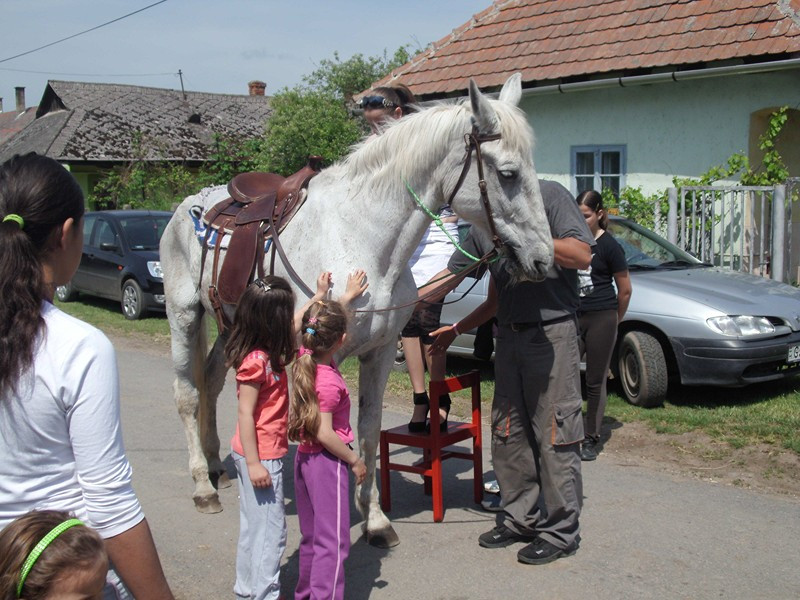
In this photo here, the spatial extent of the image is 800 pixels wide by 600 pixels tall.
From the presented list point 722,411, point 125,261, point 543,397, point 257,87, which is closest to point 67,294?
point 125,261

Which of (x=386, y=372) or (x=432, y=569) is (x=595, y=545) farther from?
(x=386, y=372)

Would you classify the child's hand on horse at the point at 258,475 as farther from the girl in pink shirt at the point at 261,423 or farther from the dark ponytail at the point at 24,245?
the dark ponytail at the point at 24,245

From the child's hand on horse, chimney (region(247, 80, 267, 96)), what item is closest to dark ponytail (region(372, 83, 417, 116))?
the child's hand on horse

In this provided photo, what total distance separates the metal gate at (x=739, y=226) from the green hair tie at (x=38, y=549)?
970cm

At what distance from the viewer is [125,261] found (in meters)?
14.4

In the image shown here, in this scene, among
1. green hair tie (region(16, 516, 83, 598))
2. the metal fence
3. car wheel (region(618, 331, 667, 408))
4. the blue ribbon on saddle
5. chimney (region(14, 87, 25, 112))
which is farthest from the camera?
chimney (region(14, 87, 25, 112))

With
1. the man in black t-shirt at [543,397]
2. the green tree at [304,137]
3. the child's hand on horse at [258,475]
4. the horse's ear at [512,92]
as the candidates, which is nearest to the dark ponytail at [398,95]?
the horse's ear at [512,92]

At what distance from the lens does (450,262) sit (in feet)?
15.8

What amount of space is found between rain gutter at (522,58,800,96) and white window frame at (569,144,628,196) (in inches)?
→ 37.3

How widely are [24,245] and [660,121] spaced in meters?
11.9

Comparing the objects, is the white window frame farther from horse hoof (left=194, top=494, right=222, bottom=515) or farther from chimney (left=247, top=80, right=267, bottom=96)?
chimney (left=247, top=80, right=267, bottom=96)

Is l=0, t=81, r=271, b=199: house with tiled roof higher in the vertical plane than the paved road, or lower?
higher

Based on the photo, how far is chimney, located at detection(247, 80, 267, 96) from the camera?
144ft

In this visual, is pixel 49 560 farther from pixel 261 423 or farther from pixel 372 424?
pixel 372 424
